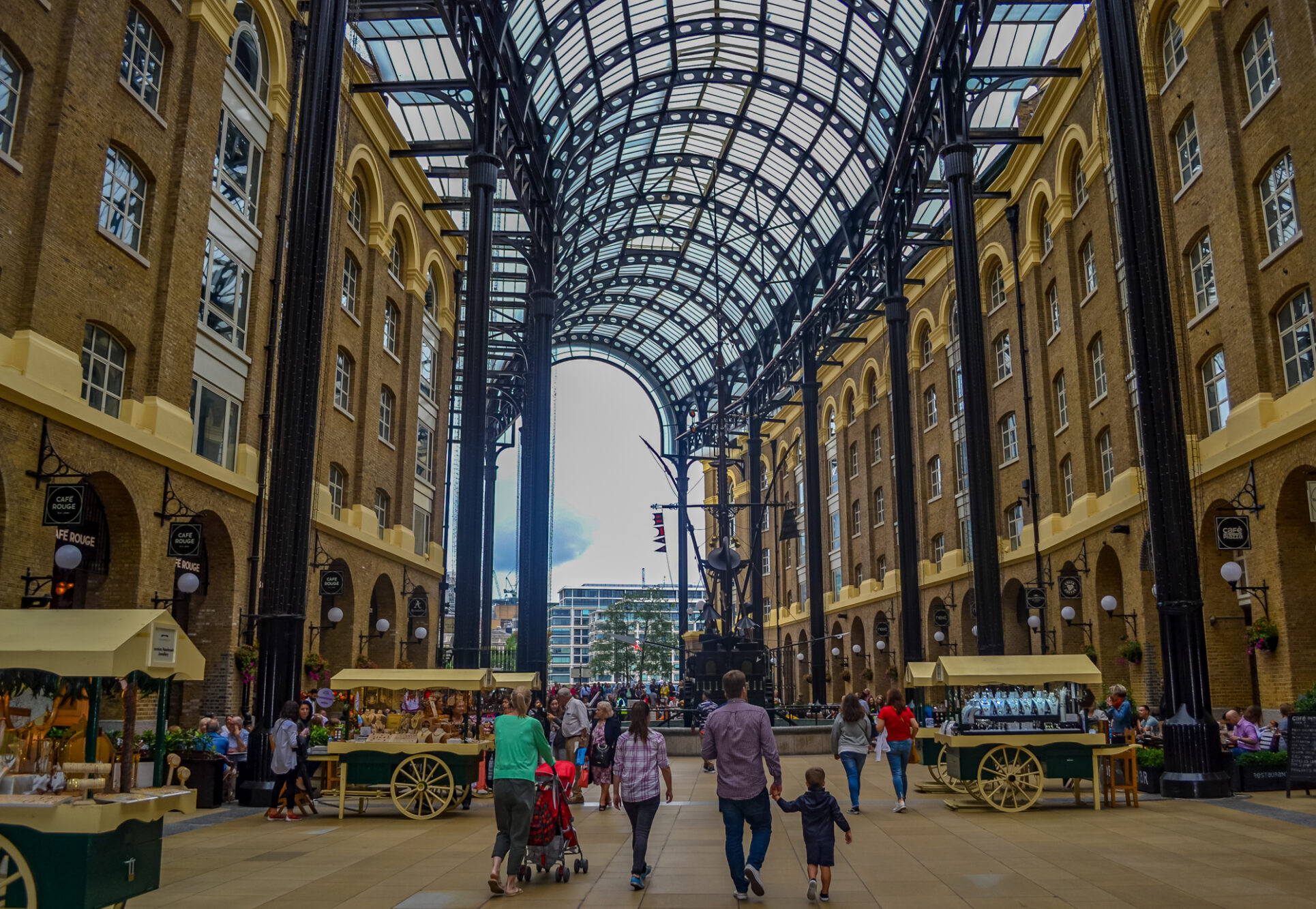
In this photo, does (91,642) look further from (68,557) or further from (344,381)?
(344,381)

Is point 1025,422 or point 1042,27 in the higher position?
point 1042,27

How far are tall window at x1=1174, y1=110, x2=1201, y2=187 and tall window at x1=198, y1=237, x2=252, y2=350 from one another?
19.8 meters

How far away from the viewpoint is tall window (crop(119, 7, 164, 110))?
17095mm

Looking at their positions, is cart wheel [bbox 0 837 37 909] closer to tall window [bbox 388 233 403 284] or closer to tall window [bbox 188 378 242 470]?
tall window [bbox 188 378 242 470]

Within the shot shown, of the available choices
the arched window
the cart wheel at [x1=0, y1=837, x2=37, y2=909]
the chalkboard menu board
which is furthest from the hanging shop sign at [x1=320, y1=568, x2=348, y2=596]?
the chalkboard menu board

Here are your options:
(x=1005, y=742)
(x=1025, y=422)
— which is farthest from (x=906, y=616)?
(x=1005, y=742)

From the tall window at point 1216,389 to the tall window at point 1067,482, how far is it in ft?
25.4

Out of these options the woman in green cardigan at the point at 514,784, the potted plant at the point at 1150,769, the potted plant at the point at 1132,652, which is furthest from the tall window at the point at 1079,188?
the woman in green cardigan at the point at 514,784

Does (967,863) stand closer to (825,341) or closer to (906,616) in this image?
(906,616)

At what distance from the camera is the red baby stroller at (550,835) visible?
28.3 ft

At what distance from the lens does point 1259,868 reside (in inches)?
329

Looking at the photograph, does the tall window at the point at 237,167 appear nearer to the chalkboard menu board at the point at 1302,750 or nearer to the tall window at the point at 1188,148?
the tall window at the point at 1188,148

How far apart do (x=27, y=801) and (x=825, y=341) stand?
35.3 metres

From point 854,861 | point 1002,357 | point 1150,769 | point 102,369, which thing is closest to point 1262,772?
point 1150,769
